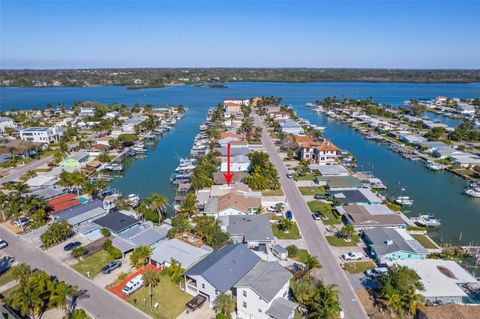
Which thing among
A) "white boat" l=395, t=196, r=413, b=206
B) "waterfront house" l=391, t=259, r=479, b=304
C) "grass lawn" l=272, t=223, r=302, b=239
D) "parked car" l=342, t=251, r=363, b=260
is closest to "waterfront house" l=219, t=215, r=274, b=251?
"grass lawn" l=272, t=223, r=302, b=239

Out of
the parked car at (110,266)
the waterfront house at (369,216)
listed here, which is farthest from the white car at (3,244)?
the waterfront house at (369,216)

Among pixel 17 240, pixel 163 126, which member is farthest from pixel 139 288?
pixel 163 126

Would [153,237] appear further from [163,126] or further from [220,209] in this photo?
[163,126]

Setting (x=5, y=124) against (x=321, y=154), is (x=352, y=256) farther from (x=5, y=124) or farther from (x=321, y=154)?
(x=5, y=124)

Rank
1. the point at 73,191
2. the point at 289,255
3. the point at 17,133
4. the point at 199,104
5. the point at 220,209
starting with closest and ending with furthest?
the point at 289,255, the point at 220,209, the point at 73,191, the point at 17,133, the point at 199,104

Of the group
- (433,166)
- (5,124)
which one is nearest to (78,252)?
(433,166)

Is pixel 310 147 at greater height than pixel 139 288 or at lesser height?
greater
